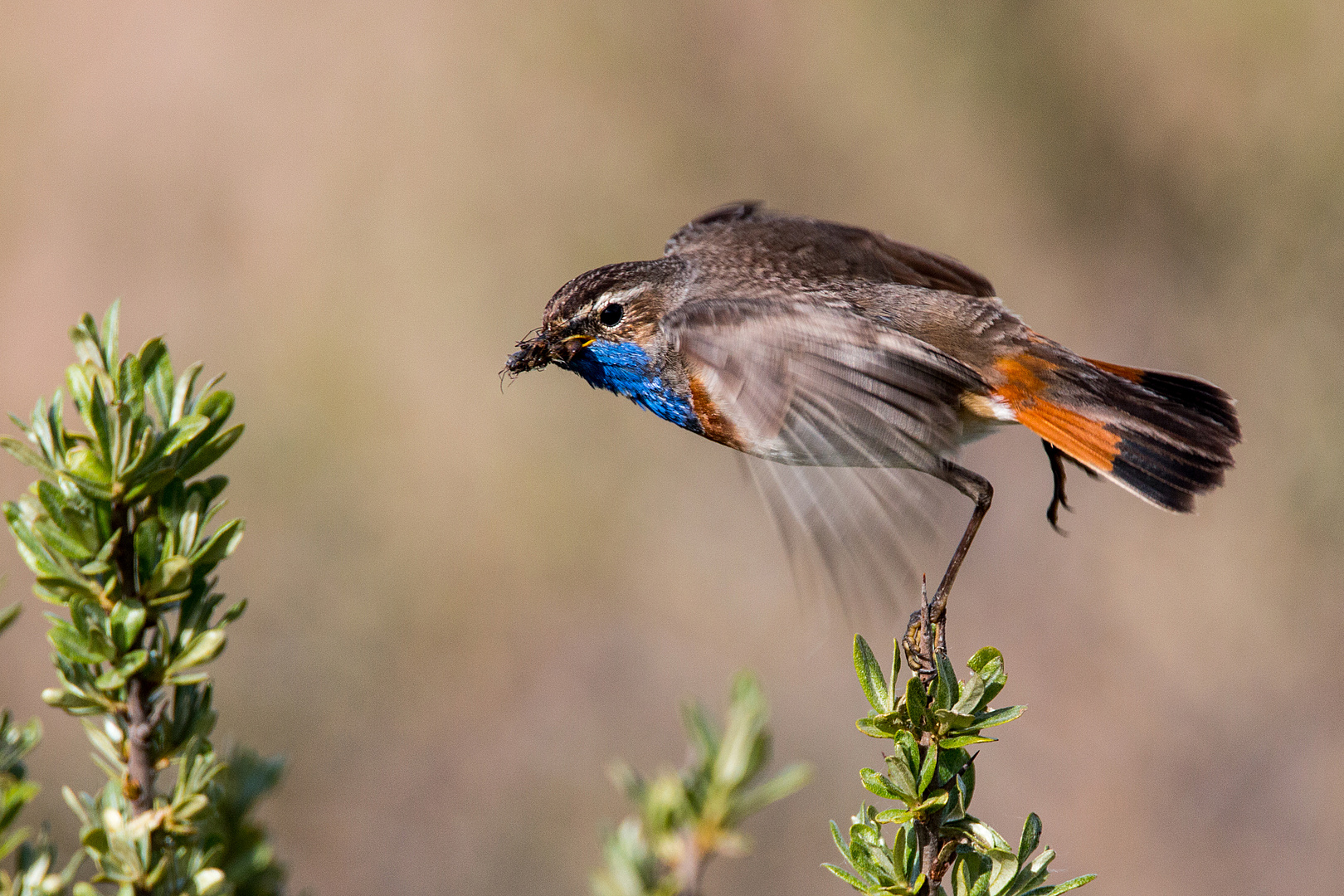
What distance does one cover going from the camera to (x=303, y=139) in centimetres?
733

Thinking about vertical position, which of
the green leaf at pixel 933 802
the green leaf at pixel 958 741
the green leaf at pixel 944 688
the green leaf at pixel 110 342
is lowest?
the green leaf at pixel 933 802

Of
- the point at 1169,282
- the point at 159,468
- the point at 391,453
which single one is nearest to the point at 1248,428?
the point at 1169,282

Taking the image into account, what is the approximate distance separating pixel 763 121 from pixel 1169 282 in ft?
9.29

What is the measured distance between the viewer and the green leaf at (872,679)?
1547 mm

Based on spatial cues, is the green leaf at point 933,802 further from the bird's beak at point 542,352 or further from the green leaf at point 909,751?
the bird's beak at point 542,352

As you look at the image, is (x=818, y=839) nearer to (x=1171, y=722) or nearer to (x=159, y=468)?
(x=1171, y=722)

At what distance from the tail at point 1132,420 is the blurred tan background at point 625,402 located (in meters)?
3.43

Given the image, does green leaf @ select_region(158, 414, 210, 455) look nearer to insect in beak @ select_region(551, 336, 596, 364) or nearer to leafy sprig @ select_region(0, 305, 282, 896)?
leafy sprig @ select_region(0, 305, 282, 896)

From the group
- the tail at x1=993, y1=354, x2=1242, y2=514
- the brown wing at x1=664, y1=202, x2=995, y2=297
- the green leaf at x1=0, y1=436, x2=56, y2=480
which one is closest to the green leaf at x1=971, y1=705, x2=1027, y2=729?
the green leaf at x1=0, y1=436, x2=56, y2=480

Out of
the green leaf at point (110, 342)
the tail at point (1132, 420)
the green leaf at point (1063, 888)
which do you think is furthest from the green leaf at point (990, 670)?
the tail at point (1132, 420)

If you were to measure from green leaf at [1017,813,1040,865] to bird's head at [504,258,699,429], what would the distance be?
1.86 metres

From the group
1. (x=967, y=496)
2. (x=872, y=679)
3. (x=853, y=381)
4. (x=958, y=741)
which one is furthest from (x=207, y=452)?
(x=967, y=496)

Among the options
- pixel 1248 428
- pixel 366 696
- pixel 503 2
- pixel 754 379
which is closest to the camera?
pixel 754 379

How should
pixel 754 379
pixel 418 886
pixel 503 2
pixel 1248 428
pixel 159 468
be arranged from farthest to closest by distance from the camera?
pixel 503 2 → pixel 1248 428 → pixel 418 886 → pixel 754 379 → pixel 159 468
